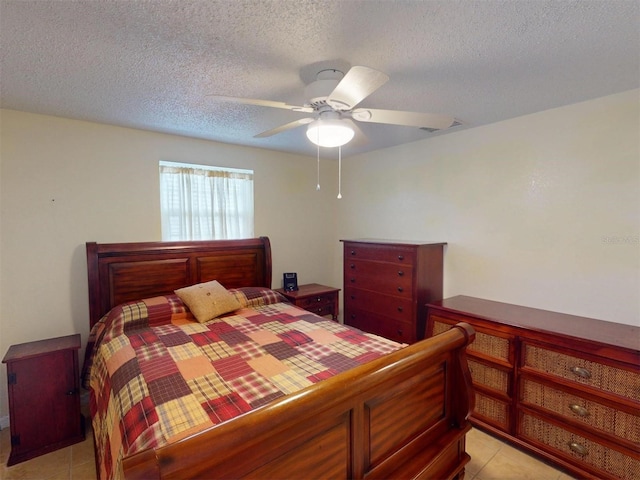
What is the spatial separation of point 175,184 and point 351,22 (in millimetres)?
2385

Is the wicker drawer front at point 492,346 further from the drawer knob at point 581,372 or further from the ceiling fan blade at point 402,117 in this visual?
the ceiling fan blade at point 402,117

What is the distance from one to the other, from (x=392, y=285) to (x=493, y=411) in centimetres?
125

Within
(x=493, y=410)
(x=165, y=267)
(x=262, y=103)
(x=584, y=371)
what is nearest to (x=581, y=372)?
(x=584, y=371)

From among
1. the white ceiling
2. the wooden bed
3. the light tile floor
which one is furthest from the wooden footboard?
the white ceiling

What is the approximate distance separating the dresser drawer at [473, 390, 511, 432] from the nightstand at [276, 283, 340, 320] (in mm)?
1664

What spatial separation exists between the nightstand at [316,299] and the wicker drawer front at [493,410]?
166 centimetres

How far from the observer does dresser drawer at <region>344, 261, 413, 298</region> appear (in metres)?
2.88

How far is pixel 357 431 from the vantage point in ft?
3.71

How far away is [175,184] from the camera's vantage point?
119 inches

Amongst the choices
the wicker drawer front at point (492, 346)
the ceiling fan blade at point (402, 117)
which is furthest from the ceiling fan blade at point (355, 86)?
the wicker drawer front at point (492, 346)

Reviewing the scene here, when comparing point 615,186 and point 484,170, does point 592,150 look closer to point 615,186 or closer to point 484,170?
point 615,186

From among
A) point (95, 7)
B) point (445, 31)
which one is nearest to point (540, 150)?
point (445, 31)

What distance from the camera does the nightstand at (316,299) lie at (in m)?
3.33

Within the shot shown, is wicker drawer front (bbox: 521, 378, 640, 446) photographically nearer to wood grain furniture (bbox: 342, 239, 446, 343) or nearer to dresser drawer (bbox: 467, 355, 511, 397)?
dresser drawer (bbox: 467, 355, 511, 397)
